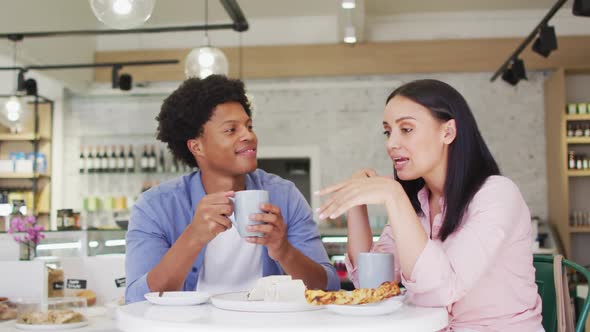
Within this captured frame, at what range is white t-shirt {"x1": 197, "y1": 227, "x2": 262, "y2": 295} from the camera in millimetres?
2319

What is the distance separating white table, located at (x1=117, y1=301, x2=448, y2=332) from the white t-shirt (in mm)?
685

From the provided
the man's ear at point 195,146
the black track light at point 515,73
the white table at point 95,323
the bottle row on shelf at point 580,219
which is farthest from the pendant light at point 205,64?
the bottle row on shelf at point 580,219

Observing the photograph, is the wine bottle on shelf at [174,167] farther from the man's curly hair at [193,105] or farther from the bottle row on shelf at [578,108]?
the man's curly hair at [193,105]

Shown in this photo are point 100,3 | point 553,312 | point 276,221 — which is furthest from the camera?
point 100,3

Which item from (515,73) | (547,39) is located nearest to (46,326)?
(547,39)

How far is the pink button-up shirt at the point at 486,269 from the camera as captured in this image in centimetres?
162

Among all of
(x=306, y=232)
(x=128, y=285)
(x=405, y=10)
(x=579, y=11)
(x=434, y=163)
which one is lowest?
(x=128, y=285)

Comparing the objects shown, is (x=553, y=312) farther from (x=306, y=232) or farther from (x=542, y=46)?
(x=542, y=46)

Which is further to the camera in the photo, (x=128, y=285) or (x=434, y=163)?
(x=128, y=285)

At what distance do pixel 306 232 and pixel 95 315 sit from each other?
0.90 metres

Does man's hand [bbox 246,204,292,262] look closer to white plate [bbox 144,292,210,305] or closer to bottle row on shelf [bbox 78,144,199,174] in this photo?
white plate [bbox 144,292,210,305]

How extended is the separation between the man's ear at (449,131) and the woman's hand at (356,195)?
0.33m

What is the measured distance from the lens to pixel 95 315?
260 centimetres

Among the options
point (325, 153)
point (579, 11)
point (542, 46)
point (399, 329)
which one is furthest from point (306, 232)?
point (325, 153)
